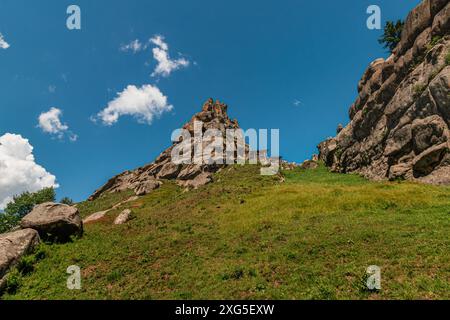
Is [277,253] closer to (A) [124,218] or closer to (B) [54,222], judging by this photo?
(B) [54,222]

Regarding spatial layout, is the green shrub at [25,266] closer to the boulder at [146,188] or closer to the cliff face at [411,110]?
the cliff face at [411,110]

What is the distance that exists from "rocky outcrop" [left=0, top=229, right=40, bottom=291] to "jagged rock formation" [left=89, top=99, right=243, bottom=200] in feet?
164

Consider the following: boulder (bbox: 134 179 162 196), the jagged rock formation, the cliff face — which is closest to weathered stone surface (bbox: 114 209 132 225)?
boulder (bbox: 134 179 162 196)

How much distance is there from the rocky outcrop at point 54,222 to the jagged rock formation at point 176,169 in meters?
45.3

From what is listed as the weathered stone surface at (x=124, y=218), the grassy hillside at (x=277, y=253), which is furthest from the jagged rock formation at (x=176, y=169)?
the grassy hillside at (x=277, y=253)

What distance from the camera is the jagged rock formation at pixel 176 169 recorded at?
83.8 meters

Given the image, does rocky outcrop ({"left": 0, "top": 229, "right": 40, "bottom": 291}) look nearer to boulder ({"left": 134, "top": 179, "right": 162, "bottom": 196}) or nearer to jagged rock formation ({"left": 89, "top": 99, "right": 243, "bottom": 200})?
boulder ({"left": 134, "top": 179, "right": 162, "bottom": 196})

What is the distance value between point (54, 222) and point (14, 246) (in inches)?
198

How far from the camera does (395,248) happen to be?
17219mm
